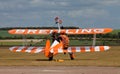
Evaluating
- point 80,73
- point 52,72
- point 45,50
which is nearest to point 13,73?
point 52,72

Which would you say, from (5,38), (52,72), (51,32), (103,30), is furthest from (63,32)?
(5,38)

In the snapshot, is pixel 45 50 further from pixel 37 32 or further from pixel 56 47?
pixel 37 32

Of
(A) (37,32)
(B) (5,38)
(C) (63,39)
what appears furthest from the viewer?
(B) (5,38)

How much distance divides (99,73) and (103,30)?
38.3 feet

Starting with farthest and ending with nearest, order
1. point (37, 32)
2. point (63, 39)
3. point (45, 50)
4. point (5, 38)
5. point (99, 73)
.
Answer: point (5, 38), point (37, 32), point (63, 39), point (45, 50), point (99, 73)

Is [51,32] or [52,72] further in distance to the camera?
[51,32]

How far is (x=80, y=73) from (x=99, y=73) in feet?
2.76

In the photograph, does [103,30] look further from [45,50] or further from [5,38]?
[5,38]

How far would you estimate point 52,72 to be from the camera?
61.2 feet

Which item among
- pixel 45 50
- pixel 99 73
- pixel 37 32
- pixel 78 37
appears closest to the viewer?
pixel 99 73

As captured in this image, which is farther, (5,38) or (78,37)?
(5,38)

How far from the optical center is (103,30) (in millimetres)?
29422

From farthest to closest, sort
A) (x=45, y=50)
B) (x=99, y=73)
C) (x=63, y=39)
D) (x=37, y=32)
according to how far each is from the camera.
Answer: (x=37, y=32) → (x=63, y=39) → (x=45, y=50) → (x=99, y=73)

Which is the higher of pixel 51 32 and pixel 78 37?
pixel 51 32
